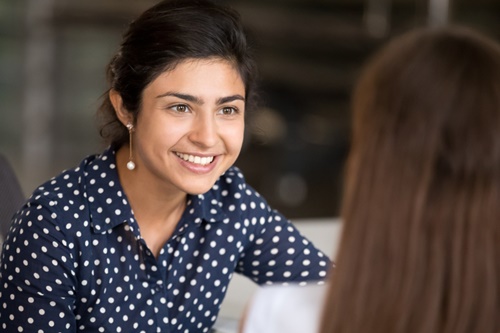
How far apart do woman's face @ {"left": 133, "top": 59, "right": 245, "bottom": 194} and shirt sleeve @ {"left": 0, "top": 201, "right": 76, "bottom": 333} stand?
243mm

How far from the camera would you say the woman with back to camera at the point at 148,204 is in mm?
1677

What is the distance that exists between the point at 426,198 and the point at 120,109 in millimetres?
994

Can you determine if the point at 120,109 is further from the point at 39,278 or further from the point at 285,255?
the point at 285,255

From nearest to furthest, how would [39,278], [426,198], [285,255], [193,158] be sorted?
[426,198] < [39,278] < [193,158] < [285,255]

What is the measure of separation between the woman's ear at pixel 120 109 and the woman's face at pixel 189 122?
46mm

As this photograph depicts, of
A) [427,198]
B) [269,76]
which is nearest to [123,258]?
[427,198]

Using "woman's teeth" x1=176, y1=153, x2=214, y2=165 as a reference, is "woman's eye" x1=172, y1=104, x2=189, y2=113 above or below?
above

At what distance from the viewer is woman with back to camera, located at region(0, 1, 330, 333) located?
1.68 metres

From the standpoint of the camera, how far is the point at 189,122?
175cm

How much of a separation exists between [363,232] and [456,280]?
113 millimetres

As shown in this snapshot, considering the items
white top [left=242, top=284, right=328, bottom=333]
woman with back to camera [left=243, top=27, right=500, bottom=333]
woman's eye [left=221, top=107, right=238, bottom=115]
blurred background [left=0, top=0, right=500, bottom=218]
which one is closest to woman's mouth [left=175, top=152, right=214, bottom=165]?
woman's eye [left=221, top=107, right=238, bottom=115]

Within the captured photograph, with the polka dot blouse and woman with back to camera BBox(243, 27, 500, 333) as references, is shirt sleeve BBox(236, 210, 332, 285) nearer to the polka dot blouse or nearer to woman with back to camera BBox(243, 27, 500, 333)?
the polka dot blouse

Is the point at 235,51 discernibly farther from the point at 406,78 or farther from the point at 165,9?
the point at 406,78

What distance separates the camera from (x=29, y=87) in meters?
6.77
